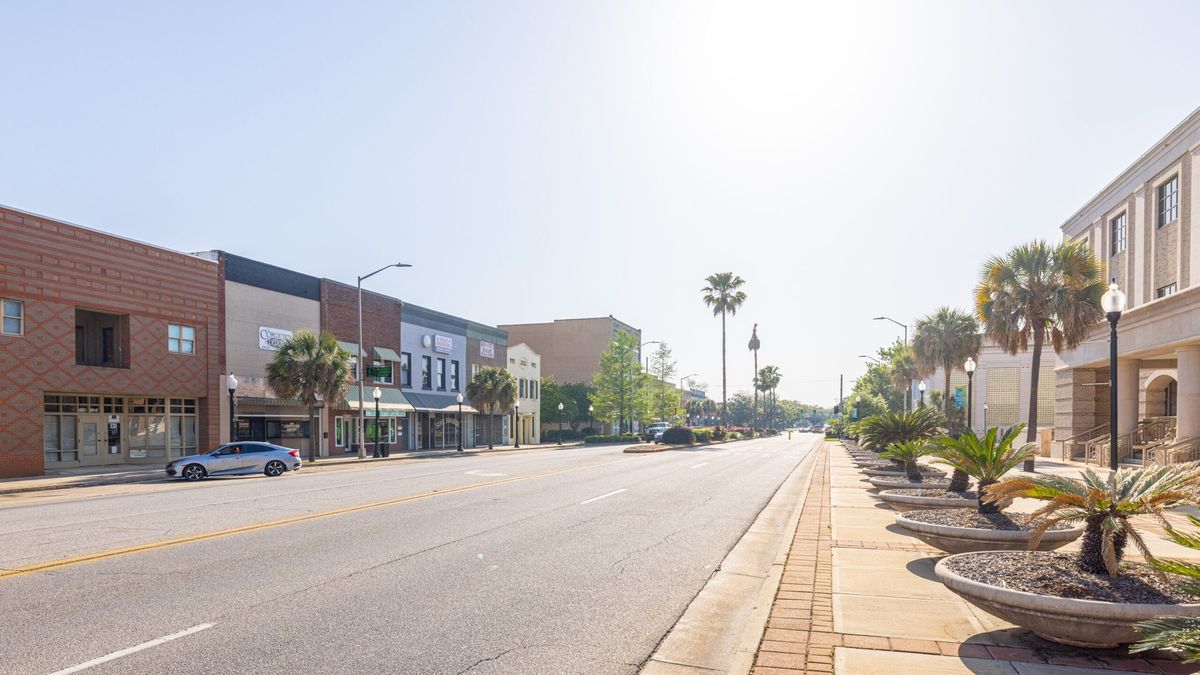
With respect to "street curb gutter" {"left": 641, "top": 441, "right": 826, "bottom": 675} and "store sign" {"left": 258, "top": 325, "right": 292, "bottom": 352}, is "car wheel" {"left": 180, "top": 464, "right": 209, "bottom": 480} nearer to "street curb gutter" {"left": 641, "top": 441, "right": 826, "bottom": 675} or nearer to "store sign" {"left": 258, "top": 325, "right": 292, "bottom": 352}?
"store sign" {"left": 258, "top": 325, "right": 292, "bottom": 352}

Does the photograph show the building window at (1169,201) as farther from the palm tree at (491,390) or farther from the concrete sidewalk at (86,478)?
the palm tree at (491,390)

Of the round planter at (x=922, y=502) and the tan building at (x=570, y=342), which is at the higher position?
the tan building at (x=570, y=342)

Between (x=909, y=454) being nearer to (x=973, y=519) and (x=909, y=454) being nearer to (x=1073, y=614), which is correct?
(x=973, y=519)

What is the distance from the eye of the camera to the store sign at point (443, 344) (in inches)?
2128

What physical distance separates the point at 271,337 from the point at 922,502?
3364 centimetres

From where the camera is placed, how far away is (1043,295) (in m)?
29.0

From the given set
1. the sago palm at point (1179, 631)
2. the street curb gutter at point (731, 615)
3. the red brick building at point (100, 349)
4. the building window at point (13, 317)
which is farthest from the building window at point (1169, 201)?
the building window at point (13, 317)

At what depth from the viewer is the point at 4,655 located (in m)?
6.04

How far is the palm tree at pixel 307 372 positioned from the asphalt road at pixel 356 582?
55.6ft

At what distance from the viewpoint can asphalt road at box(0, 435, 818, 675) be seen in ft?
20.4

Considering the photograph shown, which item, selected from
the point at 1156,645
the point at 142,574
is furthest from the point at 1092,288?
the point at 142,574

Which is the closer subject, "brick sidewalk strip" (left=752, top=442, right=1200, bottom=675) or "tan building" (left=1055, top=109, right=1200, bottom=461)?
"brick sidewalk strip" (left=752, top=442, right=1200, bottom=675)

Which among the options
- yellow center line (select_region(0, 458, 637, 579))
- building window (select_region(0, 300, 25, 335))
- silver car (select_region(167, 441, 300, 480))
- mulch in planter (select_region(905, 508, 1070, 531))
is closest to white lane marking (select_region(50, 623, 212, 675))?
yellow center line (select_region(0, 458, 637, 579))

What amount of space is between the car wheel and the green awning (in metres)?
20.5
